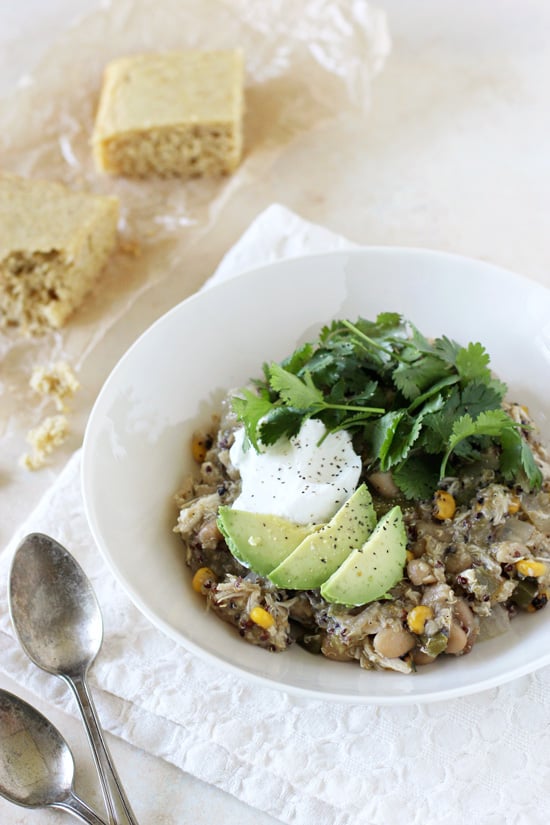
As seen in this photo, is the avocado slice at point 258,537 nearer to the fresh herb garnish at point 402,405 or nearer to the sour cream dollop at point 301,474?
the sour cream dollop at point 301,474

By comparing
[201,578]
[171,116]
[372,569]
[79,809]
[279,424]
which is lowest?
[79,809]

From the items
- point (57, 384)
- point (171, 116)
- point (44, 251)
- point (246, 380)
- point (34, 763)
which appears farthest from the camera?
point (171, 116)

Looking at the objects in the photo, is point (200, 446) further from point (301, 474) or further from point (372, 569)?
point (372, 569)

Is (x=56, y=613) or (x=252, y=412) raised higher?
(x=252, y=412)

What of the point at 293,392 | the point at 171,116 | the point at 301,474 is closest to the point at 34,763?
the point at 301,474

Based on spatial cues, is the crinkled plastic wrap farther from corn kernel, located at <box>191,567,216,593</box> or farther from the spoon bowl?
corn kernel, located at <box>191,567,216,593</box>

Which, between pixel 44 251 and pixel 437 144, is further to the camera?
pixel 437 144

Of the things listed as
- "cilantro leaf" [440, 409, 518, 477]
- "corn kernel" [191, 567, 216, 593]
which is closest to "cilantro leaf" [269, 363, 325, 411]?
"cilantro leaf" [440, 409, 518, 477]
